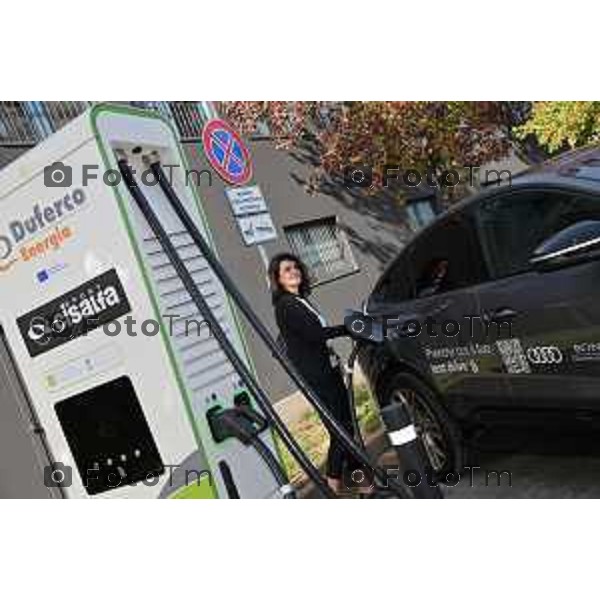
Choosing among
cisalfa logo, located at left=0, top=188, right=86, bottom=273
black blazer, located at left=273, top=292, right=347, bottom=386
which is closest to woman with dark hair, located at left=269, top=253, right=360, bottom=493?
black blazer, located at left=273, top=292, right=347, bottom=386

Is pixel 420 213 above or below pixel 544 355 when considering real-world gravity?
above

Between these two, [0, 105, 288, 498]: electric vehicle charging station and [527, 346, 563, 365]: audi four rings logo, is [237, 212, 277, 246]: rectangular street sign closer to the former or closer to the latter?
[0, 105, 288, 498]: electric vehicle charging station

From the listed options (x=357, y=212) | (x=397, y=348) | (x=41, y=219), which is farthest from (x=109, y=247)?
(x=397, y=348)

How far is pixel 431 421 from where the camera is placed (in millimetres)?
4941

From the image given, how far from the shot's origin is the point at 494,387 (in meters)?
4.52

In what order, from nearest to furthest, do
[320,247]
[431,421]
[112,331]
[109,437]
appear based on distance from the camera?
1. [112,331]
2. [109,437]
3. [320,247]
4. [431,421]

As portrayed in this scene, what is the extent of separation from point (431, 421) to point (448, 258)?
2.99ft

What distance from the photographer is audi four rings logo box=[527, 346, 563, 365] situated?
4074mm

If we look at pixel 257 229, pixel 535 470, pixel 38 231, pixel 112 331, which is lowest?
pixel 535 470

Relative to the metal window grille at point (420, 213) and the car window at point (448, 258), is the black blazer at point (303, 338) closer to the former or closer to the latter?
the car window at point (448, 258)

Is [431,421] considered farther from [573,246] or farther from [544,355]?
[573,246]

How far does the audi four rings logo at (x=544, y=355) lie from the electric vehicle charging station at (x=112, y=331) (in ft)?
4.19

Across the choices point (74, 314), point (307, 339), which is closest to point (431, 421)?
point (307, 339)
